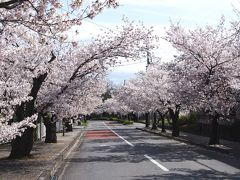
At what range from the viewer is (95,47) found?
2016cm

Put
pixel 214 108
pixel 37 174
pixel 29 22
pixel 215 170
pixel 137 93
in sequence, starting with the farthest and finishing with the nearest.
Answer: pixel 137 93 < pixel 214 108 < pixel 215 170 < pixel 37 174 < pixel 29 22

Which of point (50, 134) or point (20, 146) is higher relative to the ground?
point (50, 134)

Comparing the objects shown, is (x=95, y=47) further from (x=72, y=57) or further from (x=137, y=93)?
(x=137, y=93)

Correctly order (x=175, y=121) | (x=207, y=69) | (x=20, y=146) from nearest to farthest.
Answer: (x=20, y=146) → (x=207, y=69) → (x=175, y=121)

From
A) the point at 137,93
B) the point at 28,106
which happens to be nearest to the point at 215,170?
the point at 28,106

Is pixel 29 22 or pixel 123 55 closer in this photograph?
pixel 29 22

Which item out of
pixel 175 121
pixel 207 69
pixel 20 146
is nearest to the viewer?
pixel 20 146

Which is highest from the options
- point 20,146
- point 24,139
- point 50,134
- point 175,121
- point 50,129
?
point 175,121

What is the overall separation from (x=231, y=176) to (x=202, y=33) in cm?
1598

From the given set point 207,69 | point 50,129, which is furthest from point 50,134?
point 207,69

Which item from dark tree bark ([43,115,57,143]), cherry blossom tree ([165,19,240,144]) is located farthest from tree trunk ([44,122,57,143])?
cherry blossom tree ([165,19,240,144])

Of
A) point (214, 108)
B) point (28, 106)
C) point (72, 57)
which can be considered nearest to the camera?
point (28, 106)

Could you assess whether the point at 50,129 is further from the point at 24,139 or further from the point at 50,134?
the point at 24,139

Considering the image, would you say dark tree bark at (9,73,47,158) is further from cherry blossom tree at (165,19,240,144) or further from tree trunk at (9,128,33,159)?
cherry blossom tree at (165,19,240,144)
